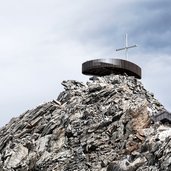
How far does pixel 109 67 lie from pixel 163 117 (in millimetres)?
22181

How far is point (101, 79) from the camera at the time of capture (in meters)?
79.9

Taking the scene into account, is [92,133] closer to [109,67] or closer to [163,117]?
[163,117]

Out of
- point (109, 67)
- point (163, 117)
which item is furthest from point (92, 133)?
point (109, 67)

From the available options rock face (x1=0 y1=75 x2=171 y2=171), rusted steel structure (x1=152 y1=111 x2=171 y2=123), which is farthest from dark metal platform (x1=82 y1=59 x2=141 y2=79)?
rusted steel structure (x1=152 y1=111 x2=171 y2=123)

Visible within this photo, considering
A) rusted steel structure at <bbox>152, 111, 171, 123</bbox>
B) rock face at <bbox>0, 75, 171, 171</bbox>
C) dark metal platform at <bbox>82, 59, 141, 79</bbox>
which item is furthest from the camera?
dark metal platform at <bbox>82, 59, 141, 79</bbox>

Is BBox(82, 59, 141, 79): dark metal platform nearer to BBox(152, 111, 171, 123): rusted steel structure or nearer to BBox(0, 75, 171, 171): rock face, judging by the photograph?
BBox(0, 75, 171, 171): rock face

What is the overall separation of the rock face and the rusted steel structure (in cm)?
69

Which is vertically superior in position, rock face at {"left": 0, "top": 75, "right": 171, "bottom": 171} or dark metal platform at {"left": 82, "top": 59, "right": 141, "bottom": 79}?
dark metal platform at {"left": 82, "top": 59, "right": 141, "bottom": 79}

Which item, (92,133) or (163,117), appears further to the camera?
(92,133)

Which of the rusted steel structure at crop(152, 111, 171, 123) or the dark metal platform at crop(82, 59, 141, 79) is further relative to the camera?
the dark metal platform at crop(82, 59, 141, 79)

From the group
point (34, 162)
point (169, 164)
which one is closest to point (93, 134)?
point (34, 162)

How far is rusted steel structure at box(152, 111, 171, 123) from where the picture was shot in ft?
206

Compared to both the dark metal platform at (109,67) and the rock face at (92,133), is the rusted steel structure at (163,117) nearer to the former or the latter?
the rock face at (92,133)

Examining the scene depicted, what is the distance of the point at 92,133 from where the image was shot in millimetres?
64938
